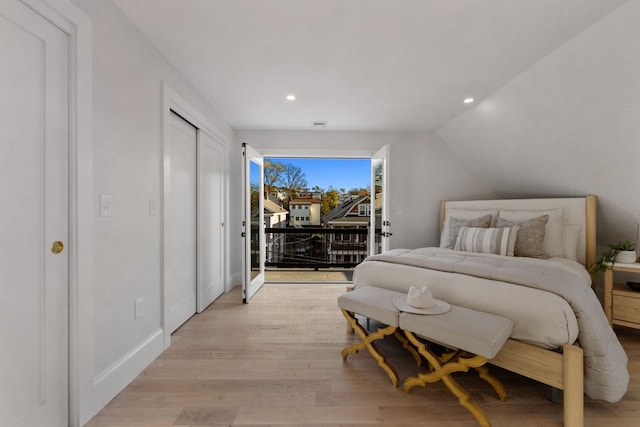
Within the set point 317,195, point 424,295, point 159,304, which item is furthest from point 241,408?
point 317,195

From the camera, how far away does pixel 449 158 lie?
3990 mm

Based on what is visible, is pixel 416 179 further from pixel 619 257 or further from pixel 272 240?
pixel 272 240

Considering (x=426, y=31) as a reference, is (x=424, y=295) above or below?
below

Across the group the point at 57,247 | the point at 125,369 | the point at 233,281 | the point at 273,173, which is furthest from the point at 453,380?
Answer: the point at 273,173

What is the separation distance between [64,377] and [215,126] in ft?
8.43

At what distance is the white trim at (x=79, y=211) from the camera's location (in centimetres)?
134

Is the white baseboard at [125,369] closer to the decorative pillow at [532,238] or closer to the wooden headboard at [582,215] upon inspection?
the decorative pillow at [532,238]

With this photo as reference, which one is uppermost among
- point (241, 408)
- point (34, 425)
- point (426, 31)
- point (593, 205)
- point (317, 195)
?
point (426, 31)

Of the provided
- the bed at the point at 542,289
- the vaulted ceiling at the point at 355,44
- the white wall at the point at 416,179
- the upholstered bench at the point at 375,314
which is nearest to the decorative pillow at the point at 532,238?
the bed at the point at 542,289

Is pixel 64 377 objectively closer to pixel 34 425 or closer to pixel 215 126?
pixel 34 425

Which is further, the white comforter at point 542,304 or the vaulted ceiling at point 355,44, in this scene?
the vaulted ceiling at point 355,44

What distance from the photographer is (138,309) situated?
1.83 metres

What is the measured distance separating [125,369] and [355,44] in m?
2.64

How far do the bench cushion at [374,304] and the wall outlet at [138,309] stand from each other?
1391 mm
